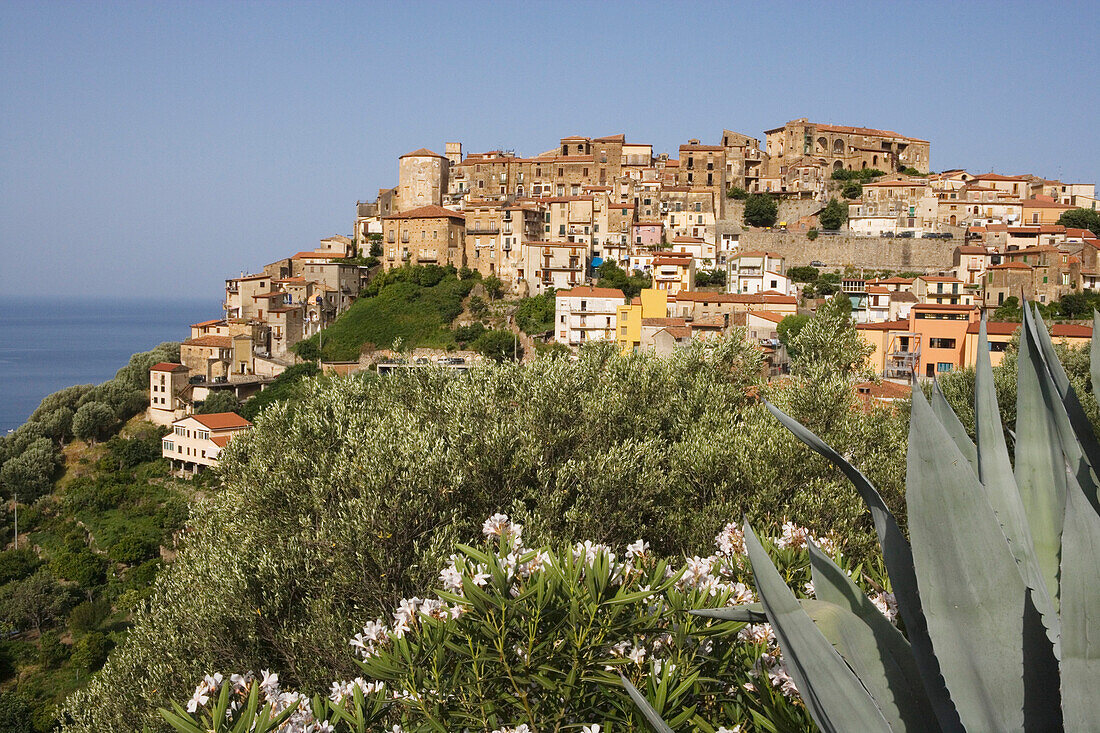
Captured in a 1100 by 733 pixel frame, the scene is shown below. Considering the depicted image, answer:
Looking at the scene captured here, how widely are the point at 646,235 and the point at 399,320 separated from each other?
16.4 metres

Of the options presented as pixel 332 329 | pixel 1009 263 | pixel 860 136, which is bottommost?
pixel 332 329

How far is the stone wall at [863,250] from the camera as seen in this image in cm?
5284

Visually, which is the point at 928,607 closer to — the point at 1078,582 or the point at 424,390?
the point at 1078,582

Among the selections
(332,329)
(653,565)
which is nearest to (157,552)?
(332,329)

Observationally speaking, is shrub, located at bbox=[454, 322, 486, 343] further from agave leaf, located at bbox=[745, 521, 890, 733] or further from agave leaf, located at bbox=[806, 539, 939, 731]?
agave leaf, located at bbox=[745, 521, 890, 733]

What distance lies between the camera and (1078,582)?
72.9 inches

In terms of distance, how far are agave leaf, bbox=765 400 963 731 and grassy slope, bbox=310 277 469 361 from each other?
45.9 metres

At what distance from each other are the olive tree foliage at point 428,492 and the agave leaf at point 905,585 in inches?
198

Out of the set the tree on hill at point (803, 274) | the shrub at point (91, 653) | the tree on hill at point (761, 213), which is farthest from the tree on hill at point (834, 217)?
the shrub at point (91, 653)

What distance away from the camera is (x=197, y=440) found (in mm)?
40812

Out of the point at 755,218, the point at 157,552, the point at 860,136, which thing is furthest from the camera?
the point at 860,136

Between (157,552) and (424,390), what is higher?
(424,390)

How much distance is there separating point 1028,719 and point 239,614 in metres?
6.95

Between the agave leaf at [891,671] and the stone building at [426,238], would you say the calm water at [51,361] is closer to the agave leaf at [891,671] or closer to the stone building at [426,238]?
the stone building at [426,238]
